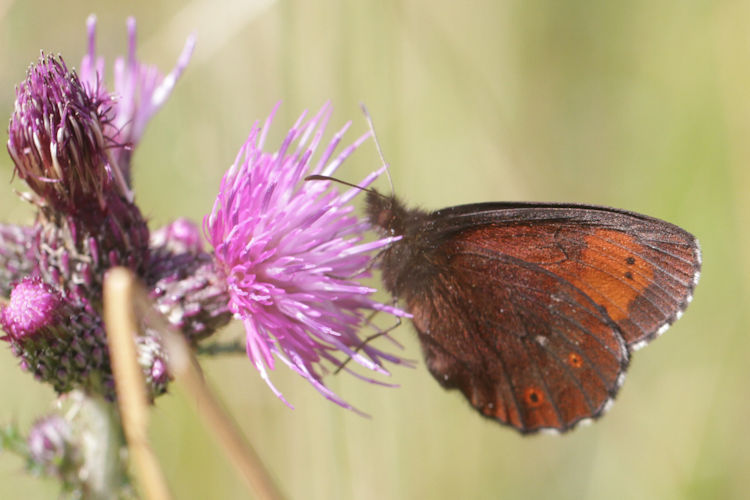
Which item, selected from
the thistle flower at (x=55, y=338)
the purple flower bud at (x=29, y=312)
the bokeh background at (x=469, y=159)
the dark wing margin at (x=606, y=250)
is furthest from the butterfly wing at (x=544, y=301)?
the purple flower bud at (x=29, y=312)

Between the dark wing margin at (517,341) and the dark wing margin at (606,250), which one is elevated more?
the dark wing margin at (606,250)

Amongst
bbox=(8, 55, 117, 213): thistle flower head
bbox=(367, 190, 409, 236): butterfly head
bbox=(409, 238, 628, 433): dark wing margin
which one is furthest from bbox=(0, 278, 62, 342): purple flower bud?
bbox=(409, 238, 628, 433): dark wing margin

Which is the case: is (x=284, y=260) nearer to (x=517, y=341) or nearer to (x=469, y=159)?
(x=517, y=341)

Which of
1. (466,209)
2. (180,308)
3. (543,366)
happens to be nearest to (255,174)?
(180,308)

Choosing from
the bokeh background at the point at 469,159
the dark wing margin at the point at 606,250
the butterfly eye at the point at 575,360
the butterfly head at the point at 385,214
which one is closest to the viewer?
the dark wing margin at the point at 606,250

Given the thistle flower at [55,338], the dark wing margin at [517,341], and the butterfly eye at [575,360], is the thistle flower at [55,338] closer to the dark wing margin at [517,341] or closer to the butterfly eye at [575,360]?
the dark wing margin at [517,341]

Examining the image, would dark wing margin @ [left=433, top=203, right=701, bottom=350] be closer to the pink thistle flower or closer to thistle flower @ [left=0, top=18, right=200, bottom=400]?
thistle flower @ [left=0, top=18, right=200, bottom=400]

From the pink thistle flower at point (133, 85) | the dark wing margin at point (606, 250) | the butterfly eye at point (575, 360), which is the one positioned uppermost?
the pink thistle flower at point (133, 85)
